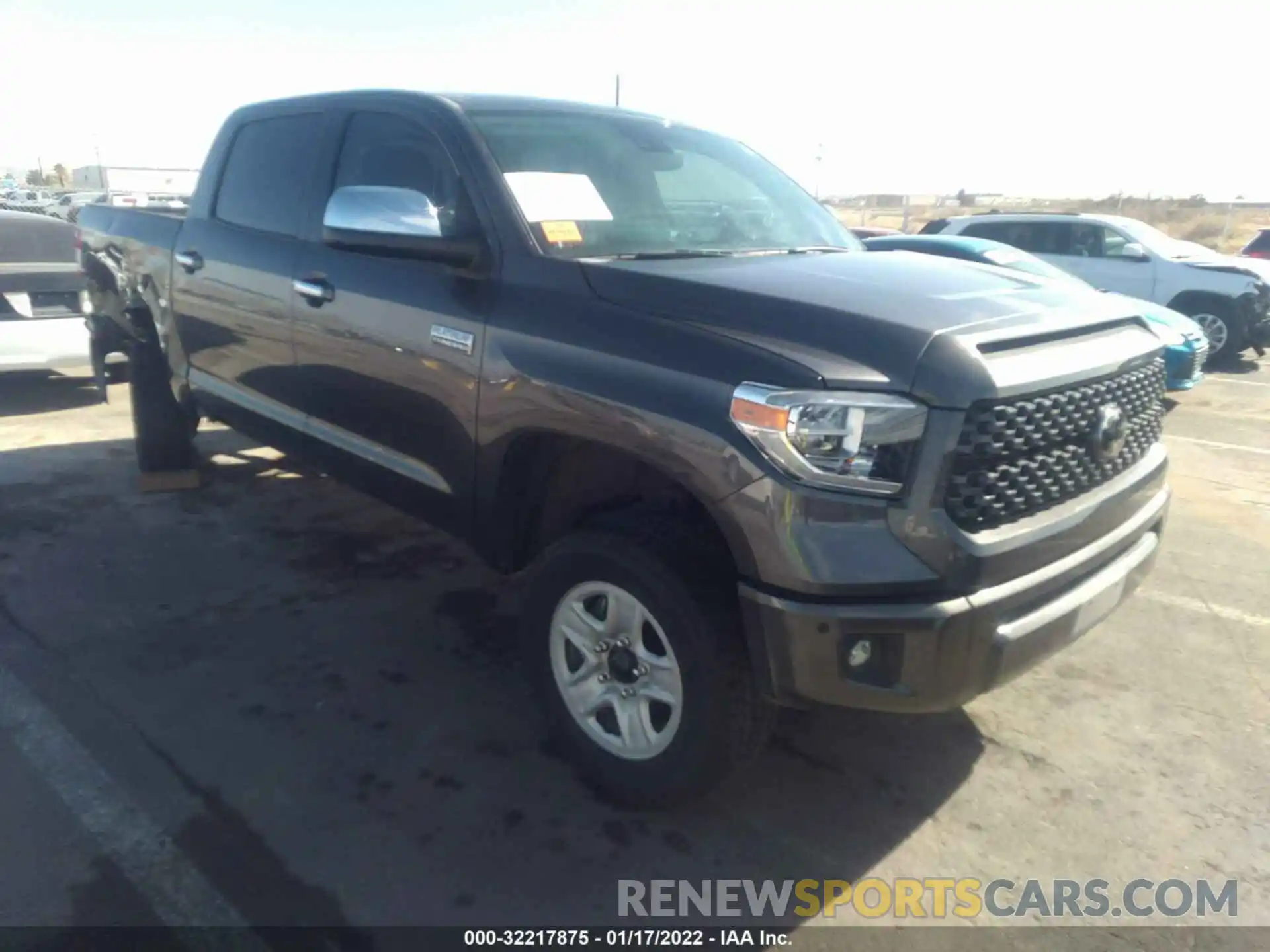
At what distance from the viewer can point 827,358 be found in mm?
2357

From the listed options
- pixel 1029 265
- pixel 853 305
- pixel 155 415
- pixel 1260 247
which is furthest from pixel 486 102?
pixel 1260 247

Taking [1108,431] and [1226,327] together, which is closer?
[1108,431]

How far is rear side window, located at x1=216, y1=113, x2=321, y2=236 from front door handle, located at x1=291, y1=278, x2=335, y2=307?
1.00ft

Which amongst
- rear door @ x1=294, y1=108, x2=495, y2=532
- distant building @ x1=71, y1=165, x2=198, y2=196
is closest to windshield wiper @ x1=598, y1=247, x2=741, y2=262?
rear door @ x1=294, y1=108, x2=495, y2=532

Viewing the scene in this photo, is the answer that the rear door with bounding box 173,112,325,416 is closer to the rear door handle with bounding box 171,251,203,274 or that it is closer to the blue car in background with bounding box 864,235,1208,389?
the rear door handle with bounding box 171,251,203,274

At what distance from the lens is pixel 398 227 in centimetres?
310

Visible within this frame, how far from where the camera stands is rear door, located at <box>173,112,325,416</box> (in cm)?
400

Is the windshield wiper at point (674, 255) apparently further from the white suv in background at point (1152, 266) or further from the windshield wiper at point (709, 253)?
the white suv in background at point (1152, 266)

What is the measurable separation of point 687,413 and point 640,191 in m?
1.37

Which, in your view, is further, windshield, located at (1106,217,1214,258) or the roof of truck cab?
windshield, located at (1106,217,1214,258)

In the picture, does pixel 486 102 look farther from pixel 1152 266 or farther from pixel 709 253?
pixel 1152 266

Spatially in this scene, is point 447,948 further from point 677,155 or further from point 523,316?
point 677,155

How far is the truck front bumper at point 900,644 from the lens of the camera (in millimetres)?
2287

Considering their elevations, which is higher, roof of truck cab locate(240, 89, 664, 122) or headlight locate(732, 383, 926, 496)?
roof of truck cab locate(240, 89, 664, 122)
